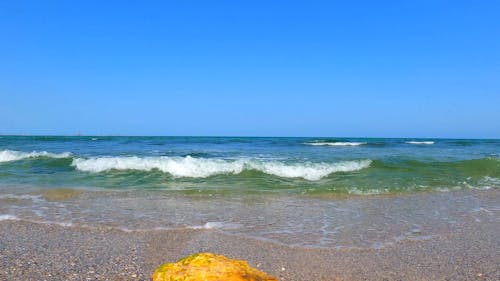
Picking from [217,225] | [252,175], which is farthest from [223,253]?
[252,175]

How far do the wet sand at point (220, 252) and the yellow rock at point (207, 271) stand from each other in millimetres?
845

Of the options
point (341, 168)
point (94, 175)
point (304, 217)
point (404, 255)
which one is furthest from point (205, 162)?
point (404, 255)

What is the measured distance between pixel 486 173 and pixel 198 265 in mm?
13277

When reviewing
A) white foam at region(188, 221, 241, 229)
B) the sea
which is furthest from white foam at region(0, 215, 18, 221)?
white foam at region(188, 221, 241, 229)

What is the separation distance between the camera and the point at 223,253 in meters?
4.48

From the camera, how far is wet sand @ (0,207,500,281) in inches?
148

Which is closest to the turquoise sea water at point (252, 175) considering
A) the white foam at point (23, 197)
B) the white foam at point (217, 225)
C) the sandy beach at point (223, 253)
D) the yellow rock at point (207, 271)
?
the white foam at point (23, 197)

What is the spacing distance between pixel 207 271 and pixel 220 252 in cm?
180

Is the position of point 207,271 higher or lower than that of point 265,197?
higher

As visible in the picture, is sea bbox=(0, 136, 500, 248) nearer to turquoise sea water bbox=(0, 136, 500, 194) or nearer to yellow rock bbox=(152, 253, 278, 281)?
turquoise sea water bbox=(0, 136, 500, 194)

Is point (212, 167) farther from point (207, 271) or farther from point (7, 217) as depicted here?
point (207, 271)

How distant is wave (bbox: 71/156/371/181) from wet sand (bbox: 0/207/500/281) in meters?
6.86

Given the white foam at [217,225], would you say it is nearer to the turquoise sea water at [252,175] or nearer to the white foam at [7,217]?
the white foam at [7,217]

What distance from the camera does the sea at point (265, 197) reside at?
18.6 ft
